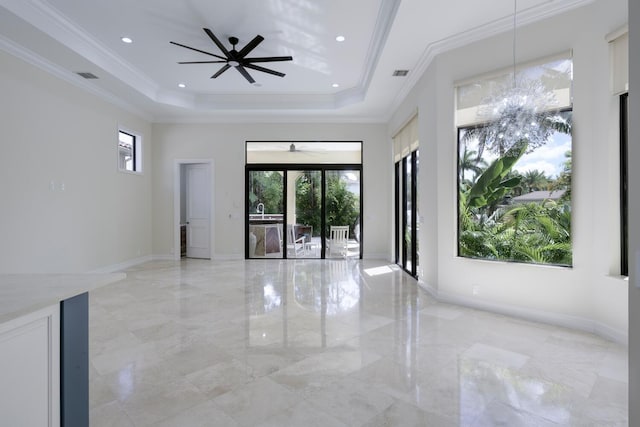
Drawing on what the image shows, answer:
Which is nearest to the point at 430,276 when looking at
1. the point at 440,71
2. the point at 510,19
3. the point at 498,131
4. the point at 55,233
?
the point at 498,131

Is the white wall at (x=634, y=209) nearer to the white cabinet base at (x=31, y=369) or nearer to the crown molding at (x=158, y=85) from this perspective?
the white cabinet base at (x=31, y=369)

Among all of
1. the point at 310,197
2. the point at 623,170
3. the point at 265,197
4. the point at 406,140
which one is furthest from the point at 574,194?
the point at 265,197

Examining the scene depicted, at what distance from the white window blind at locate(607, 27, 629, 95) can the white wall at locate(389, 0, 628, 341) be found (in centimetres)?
6

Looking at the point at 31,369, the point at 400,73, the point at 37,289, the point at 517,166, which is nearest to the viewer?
the point at 31,369

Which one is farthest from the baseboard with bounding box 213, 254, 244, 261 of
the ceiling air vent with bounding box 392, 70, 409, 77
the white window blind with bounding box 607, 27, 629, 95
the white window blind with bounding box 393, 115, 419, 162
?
the white window blind with bounding box 607, 27, 629, 95

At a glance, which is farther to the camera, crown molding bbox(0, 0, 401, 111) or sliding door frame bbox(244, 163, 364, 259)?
sliding door frame bbox(244, 163, 364, 259)

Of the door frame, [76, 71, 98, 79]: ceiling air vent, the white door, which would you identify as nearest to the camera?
[76, 71, 98, 79]: ceiling air vent

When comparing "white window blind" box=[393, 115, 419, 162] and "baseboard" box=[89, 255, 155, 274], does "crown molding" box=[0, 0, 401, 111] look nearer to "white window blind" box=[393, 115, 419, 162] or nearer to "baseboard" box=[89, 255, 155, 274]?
"white window blind" box=[393, 115, 419, 162]

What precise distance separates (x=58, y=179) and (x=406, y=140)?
561 cm

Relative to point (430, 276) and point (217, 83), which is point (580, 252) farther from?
point (217, 83)

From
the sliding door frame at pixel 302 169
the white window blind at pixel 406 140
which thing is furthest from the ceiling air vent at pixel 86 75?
the white window blind at pixel 406 140

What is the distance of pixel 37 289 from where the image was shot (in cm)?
144

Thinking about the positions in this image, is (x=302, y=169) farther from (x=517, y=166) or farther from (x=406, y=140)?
(x=517, y=166)

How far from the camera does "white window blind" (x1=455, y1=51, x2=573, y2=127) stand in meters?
3.53
